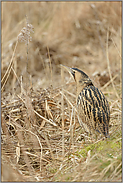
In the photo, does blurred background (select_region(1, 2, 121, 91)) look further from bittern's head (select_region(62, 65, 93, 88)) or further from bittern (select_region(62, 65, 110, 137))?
bittern (select_region(62, 65, 110, 137))

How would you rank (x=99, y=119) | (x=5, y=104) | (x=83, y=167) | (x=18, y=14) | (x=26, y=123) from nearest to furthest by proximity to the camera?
(x=83, y=167), (x=99, y=119), (x=26, y=123), (x=5, y=104), (x=18, y=14)

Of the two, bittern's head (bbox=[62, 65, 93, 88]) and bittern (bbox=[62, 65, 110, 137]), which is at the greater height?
bittern's head (bbox=[62, 65, 93, 88])

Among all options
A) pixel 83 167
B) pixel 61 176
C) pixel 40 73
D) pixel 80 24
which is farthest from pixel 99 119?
pixel 80 24

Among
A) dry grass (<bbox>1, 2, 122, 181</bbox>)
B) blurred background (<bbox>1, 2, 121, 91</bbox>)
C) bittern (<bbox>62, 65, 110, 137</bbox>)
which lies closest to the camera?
dry grass (<bbox>1, 2, 122, 181</bbox>)

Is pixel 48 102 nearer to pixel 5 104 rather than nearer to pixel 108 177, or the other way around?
pixel 5 104

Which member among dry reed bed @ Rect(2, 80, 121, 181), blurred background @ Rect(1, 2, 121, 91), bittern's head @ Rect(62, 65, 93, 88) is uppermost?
blurred background @ Rect(1, 2, 121, 91)

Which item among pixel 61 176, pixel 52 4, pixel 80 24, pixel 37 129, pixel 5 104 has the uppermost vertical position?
pixel 52 4

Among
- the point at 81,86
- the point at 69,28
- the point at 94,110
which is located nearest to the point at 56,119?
the point at 81,86

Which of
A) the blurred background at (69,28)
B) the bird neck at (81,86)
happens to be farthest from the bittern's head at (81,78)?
the blurred background at (69,28)

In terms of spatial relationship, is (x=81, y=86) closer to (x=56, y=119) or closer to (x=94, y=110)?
(x=94, y=110)

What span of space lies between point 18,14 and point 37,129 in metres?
4.33

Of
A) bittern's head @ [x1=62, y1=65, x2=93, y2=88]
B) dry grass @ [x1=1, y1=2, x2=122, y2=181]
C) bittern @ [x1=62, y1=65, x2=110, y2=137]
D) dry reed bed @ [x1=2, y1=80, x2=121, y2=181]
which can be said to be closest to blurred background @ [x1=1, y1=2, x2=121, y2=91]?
dry grass @ [x1=1, y1=2, x2=122, y2=181]

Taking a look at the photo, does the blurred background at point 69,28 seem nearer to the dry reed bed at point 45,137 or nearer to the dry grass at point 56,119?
the dry grass at point 56,119

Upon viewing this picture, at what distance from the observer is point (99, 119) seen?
7.07 feet
